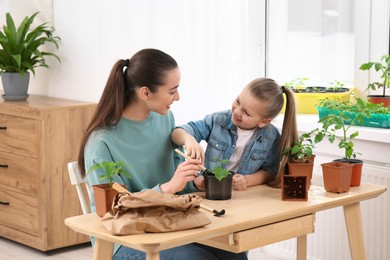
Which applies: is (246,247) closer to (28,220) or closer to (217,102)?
(217,102)

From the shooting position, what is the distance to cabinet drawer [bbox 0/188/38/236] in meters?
4.46

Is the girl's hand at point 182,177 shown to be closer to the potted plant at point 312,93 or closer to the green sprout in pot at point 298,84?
the potted plant at point 312,93

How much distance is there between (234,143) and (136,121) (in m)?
0.38

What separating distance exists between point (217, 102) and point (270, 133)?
41.1 inches

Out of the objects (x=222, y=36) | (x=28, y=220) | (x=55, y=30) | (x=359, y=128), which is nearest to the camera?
(x=359, y=128)

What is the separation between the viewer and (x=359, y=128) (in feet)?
11.6

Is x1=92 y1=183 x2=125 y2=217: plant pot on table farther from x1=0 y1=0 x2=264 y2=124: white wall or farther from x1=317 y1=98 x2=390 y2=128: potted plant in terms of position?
x1=0 y1=0 x2=264 y2=124: white wall

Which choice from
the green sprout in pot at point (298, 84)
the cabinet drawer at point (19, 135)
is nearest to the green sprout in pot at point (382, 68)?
the green sprout in pot at point (298, 84)

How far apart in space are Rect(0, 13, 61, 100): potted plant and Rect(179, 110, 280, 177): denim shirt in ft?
6.55

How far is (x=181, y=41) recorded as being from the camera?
409 cm

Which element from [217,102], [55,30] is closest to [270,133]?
[217,102]

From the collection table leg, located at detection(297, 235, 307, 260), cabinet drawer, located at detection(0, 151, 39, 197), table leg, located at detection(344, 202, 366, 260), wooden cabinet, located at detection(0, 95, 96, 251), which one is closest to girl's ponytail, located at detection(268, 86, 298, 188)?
table leg, located at detection(344, 202, 366, 260)

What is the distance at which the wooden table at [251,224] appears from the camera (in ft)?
7.25

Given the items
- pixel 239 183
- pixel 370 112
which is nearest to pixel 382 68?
pixel 370 112
